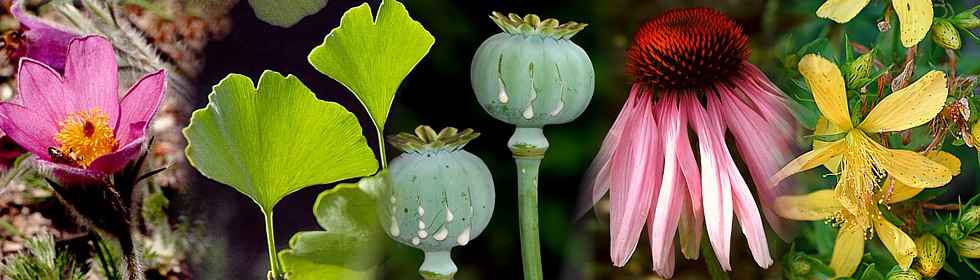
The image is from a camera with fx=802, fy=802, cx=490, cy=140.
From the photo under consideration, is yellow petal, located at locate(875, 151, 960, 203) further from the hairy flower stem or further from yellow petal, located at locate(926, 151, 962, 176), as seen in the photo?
the hairy flower stem

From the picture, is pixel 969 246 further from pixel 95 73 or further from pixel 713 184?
pixel 95 73

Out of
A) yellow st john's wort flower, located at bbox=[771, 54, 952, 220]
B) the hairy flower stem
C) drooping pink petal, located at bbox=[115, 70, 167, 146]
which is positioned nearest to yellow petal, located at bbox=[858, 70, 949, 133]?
yellow st john's wort flower, located at bbox=[771, 54, 952, 220]

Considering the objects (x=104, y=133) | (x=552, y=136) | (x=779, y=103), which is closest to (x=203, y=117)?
(x=104, y=133)

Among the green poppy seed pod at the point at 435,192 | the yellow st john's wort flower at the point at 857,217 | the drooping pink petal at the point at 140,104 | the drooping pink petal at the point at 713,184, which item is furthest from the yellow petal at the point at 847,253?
the drooping pink petal at the point at 140,104

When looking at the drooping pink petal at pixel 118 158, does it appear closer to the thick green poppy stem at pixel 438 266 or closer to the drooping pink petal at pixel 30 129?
the drooping pink petal at pixel 30 129

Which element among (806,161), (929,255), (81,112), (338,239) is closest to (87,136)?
(81,112)

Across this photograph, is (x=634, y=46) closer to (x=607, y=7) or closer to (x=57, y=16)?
(x=607, y=7)
